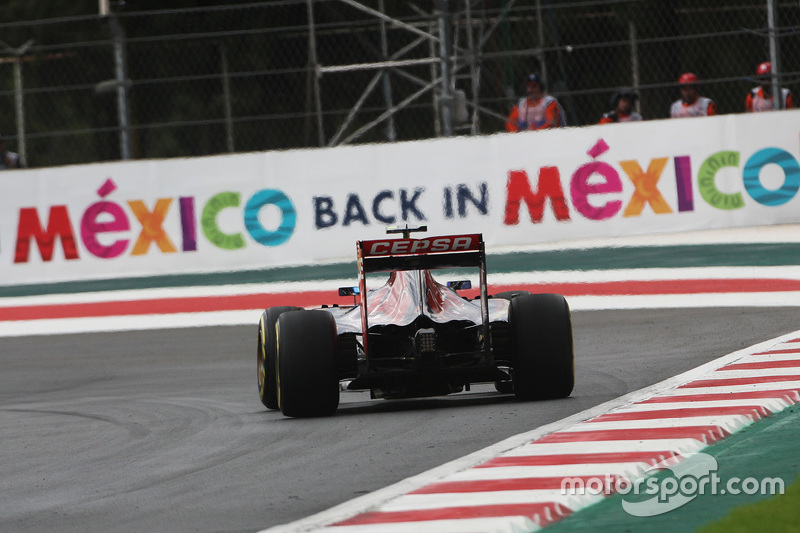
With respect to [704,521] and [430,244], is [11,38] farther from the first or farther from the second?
[704,521]

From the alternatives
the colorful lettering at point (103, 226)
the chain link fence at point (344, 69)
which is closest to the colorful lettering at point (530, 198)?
the chain link fence at point (344, 69)

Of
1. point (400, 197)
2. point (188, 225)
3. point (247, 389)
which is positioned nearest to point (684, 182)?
point (400, 197)

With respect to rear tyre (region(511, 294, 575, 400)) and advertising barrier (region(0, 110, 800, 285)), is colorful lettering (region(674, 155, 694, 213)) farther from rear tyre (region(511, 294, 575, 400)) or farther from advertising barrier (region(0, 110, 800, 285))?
rear tyre (region(511, 294, 575, 400))

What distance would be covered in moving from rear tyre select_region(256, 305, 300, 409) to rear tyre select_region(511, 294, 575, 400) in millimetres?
1369

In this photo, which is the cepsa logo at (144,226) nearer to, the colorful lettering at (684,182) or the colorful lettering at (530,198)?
the colorful lettering at (530,198)

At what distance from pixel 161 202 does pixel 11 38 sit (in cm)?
1104

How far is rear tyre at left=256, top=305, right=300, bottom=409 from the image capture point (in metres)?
8.08

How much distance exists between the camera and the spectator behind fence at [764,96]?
53.3ft

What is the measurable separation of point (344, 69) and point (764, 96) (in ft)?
19.4

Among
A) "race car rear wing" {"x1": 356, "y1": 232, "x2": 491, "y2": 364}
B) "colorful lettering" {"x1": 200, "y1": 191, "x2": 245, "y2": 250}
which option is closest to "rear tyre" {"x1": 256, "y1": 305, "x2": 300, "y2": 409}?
"race car rear wing" {"x1": 356, "y1": 232, "x2": 491, "y2": 364}

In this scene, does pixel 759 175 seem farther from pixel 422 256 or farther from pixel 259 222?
pixel 422 256

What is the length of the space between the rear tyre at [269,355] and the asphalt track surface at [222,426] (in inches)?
6.6

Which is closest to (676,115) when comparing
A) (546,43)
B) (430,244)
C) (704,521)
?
(546,43)

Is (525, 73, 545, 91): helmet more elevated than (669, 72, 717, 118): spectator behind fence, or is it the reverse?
(525, 73, 545, 91): helmet
